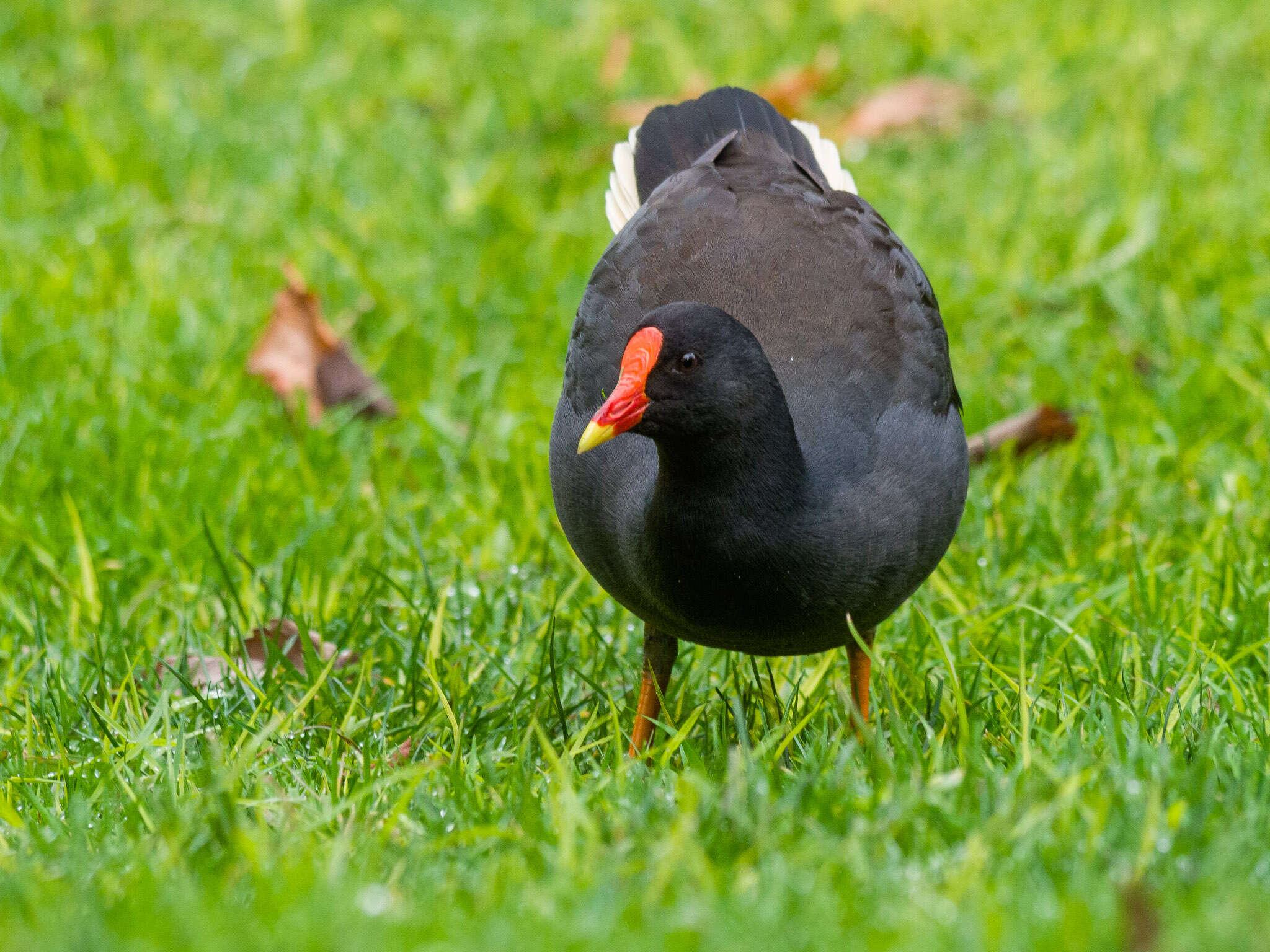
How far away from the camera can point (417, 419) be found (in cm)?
446

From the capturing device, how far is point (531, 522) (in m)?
3.93

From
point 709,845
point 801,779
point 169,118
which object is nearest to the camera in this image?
point 709,845

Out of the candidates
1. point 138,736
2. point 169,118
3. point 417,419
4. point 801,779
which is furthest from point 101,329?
point 801,779

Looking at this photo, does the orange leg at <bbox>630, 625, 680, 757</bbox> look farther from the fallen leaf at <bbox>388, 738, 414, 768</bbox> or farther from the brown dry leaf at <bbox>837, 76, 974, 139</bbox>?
the brown dry leaf at <bbox>837, 76, 974, 139</bbox>

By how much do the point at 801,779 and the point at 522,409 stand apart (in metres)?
2.34

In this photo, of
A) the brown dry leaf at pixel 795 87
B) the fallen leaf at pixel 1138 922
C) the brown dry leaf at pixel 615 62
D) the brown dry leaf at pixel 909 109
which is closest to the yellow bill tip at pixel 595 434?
the fallen leaf at pixel 1138 922

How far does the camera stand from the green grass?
2111 mm

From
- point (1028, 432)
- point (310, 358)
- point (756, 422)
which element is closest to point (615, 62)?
point (310, 358)

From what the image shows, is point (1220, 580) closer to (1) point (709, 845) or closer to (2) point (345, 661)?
(1) point (709, 845)

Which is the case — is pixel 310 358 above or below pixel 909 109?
below

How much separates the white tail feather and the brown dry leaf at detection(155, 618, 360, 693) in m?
1.35

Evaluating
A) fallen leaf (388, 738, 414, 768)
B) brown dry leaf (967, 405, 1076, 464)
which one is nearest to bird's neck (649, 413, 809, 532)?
fallen leaf (388, 738, 414, 768)

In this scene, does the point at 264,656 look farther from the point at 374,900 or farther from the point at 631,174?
the point at 631,174

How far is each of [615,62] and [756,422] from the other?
14.0 feet
